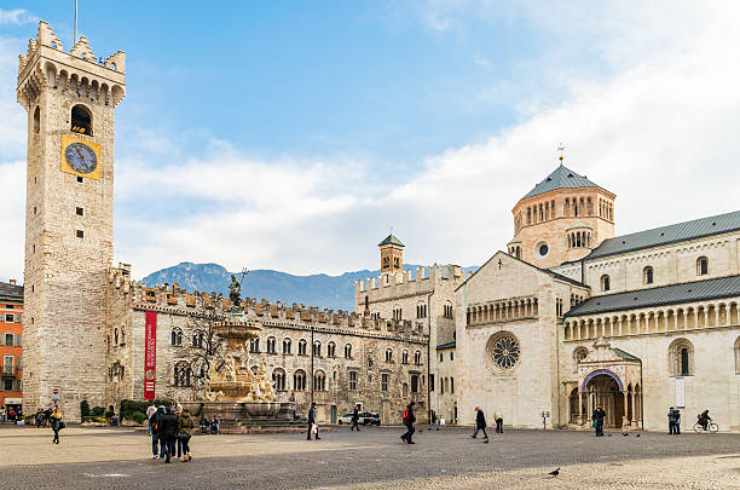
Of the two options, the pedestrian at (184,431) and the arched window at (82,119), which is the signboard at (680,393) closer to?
the pedestrian at (184,431)

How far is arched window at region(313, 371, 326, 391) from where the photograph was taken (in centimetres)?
7231

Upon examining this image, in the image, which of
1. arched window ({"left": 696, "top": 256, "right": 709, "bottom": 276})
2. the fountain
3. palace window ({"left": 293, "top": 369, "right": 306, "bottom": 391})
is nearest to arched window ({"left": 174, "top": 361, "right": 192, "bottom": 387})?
palace window ({"left": 293, "top": 369, "right": 306, "bottom": 391})

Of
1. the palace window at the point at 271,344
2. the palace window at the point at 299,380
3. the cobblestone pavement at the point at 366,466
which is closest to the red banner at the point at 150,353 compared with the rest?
the palace window at the point at 271,344

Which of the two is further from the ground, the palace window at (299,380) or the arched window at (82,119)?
the arched window at (82,119)

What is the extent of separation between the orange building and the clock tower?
19.7 metres

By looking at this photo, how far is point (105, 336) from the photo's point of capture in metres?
64.4

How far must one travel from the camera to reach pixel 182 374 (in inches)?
2457

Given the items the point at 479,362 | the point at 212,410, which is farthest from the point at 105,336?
the point at 479,362

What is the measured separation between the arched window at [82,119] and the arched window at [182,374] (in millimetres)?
22034

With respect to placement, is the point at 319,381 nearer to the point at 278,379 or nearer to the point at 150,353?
the point at 278,379

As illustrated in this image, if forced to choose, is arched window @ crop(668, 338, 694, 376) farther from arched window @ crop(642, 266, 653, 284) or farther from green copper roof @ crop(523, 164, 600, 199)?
green copper roof @ crop(523, 164, 600, 199)

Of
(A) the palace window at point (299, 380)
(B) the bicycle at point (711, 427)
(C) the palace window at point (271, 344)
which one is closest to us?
(B) the bicycle at point (711, 427)

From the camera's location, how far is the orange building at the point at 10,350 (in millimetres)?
81312

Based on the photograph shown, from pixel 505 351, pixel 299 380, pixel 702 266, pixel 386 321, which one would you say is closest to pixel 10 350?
pixel 299 380
